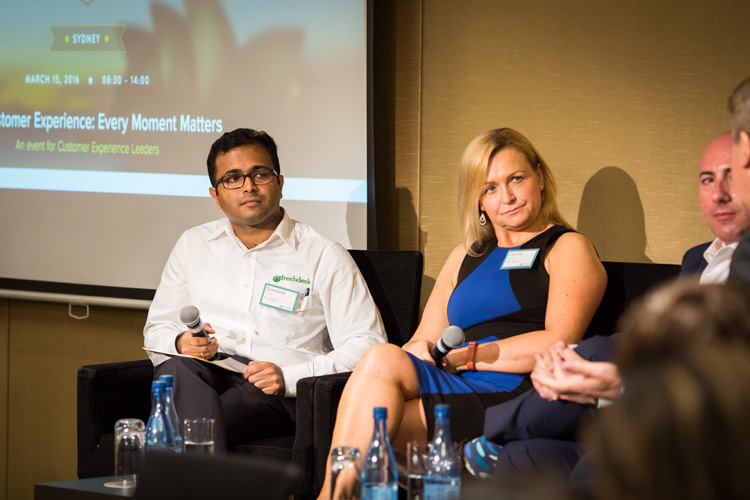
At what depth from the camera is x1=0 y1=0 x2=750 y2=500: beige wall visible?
3.27 m

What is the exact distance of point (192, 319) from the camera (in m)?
2.72

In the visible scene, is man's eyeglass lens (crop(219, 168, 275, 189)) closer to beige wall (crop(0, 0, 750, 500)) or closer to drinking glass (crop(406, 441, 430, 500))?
beige wall (crop(0, 0, 750, 500))

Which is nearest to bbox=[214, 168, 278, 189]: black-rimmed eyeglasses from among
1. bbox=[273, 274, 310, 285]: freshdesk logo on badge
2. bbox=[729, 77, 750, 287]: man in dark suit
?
bbox=[273, 274, 310, 285]: freshdesk logo on badge

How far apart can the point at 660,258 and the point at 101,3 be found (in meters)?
2.89

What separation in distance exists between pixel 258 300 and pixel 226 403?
471 millimetres

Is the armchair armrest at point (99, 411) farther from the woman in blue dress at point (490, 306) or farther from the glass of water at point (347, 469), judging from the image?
the glass of water at point (347, 469)

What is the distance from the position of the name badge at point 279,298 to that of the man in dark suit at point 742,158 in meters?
1.81

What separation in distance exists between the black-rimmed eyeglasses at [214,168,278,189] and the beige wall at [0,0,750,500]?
2.21 ft

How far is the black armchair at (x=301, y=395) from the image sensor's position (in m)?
2.61

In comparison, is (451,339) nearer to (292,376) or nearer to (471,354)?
(471,354)

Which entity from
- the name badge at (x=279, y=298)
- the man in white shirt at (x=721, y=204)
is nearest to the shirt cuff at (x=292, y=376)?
the name badge at (x=279, y=298)

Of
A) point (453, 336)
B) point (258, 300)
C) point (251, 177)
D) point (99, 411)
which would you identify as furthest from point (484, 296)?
point (99, 411)

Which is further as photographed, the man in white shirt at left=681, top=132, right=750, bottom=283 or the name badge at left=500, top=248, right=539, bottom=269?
the name badge at left=500, top=248, right=539, bottom=269

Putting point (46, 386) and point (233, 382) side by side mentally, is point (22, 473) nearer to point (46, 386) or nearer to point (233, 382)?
point (46, 386)
